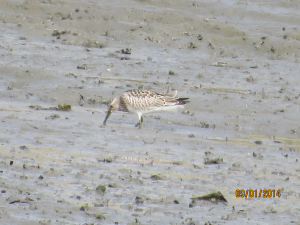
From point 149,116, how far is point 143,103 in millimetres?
929

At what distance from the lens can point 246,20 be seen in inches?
687

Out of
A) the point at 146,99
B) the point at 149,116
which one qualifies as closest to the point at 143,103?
the point at 146,99

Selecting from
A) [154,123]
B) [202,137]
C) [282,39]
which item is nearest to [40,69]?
[154,123]

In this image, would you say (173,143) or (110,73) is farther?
(110,73)

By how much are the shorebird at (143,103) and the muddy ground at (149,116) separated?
29cm

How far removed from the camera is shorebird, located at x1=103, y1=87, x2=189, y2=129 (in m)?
11.2

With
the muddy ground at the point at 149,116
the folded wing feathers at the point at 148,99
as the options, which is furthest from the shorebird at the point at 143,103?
the muddy ground at the point at 149,116

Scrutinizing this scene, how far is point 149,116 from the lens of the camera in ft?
39.5

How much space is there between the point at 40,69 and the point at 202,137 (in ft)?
13.2

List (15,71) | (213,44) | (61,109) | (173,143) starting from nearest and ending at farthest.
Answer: (173,143) → (61,109) → (15,71) → (213,44)

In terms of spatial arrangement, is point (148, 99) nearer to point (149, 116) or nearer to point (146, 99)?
point (146, 99)

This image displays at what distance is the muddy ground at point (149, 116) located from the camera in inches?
285

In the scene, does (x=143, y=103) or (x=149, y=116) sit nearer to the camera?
(x=143, y=103)

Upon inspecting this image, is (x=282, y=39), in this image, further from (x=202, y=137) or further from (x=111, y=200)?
(x=111, y=200)
